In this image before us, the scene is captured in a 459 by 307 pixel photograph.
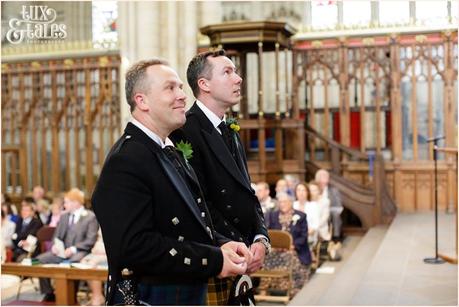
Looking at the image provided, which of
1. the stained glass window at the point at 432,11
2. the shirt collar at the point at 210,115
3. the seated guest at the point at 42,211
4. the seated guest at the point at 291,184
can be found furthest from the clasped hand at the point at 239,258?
the stained glass window at the point at 432,11

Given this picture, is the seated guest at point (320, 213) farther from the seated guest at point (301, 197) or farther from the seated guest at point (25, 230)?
the seated guest at point (25, 230)

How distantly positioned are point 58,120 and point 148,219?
1107 centimetres

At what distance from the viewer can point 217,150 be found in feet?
8.72

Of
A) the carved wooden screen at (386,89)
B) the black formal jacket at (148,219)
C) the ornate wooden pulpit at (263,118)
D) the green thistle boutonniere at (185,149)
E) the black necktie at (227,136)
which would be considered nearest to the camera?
the black formal jacket at (148,219)

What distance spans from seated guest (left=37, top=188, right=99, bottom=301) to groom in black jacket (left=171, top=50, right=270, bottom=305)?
4457 mm

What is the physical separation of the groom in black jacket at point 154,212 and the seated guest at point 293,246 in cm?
450

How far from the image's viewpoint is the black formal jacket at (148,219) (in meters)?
2.03

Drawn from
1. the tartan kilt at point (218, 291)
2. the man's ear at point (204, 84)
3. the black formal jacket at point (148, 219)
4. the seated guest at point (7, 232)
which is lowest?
the seated guest at point (7, 232)

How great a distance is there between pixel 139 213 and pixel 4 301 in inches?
224

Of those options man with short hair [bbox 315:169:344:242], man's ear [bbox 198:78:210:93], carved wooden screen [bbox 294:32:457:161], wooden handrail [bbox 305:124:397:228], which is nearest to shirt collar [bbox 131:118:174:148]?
man's ear [bbox 198:78:210:93]

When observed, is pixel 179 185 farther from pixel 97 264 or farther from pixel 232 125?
pixel 97 264

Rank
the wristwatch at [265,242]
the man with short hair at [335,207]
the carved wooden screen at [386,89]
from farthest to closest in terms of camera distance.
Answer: the carved wooden screen at [386,89] < the man with short hair at [335,207] < the wristwatch at [265,242]

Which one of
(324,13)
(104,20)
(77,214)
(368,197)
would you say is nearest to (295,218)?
(77,214)

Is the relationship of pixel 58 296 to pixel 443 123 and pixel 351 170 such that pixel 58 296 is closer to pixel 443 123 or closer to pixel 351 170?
pixel 351 170
